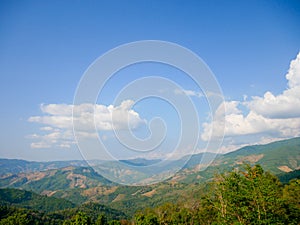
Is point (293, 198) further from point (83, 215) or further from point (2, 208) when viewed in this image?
point (2, 208)

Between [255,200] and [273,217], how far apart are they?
1.85 metres

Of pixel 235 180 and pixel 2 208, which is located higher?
pixel 235 180

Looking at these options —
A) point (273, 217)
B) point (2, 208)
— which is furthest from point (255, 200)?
point (2, 208)

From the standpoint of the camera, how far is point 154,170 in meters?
25.3

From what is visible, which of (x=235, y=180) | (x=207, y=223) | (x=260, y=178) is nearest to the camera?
(x=260, y=178)

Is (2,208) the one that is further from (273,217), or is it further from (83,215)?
(273,217)

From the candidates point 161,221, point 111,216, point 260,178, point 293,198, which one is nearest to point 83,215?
point 161,221

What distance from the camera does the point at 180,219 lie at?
2707 inches

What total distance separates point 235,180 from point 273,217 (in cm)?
498

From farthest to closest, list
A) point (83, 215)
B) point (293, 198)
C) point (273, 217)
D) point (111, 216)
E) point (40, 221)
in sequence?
point (111, 216) < point (40, 221) < point (83, 215) < point (293, 198) < point (273, 217)

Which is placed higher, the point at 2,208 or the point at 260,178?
the point at 260,178

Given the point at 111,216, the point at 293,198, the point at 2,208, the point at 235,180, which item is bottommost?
the point at 111,216

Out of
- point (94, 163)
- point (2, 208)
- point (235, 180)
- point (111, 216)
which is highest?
point (94, 163)

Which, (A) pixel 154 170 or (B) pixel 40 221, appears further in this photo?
(B) pixel 40 221
